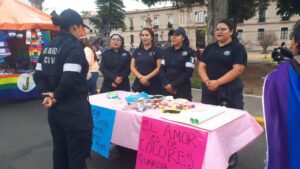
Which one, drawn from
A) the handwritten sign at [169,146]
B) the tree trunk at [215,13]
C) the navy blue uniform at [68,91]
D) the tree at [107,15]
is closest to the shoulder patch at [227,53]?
the handwritten sign at [169,146]

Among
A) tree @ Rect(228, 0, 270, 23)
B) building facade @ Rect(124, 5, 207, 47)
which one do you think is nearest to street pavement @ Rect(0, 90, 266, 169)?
tree @ Rect(228, 0, 270, 23)

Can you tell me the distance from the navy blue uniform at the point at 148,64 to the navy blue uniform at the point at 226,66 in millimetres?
1027

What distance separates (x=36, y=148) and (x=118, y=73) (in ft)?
5.91

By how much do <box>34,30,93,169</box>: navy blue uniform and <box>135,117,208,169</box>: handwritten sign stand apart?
22.9 inches

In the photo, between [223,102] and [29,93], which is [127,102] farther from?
[29,93]

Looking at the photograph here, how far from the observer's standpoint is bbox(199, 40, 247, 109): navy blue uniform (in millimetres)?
3758

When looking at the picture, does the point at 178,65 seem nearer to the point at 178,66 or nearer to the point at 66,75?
the point at 178,66

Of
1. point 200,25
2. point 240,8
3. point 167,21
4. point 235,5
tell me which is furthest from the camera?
point 167,21

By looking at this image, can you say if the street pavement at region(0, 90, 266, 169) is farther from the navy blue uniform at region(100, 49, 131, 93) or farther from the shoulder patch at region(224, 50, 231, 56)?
the shoulder patch at region(224, 50, 231, 56)

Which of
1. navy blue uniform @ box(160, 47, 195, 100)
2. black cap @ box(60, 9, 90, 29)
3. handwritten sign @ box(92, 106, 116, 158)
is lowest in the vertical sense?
handwritten sign @ box(92, 106, 116, 158)

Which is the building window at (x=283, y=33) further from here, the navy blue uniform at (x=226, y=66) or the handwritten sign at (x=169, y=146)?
the handwritten sign at (x=169, y=146)

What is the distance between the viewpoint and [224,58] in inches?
149

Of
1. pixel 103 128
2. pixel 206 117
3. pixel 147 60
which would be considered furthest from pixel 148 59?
pixel 206 117

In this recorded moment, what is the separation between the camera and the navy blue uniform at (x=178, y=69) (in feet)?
14.4
